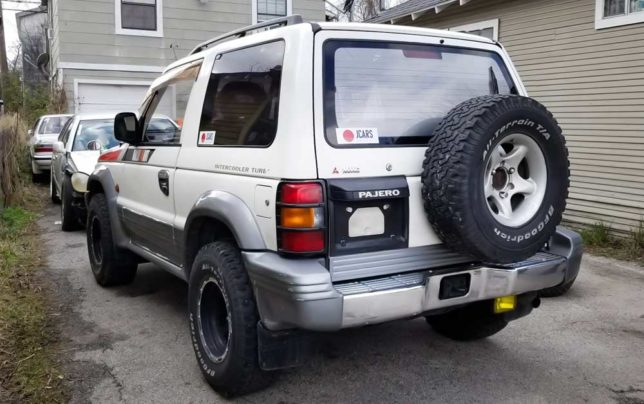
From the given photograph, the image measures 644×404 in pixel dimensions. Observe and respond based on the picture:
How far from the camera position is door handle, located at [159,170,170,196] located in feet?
13.7

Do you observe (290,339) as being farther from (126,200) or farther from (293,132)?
(126,200)

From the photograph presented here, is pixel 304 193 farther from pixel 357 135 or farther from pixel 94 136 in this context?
pixel 94 136

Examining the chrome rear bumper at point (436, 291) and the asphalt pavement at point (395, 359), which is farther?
the asphalt pavement at point (395, 359)

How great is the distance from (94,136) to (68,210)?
4.51 ft

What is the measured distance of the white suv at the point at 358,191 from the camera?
291 cm

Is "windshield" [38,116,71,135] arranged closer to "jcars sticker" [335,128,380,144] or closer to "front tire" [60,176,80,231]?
"front tire" [60,176,80,231]

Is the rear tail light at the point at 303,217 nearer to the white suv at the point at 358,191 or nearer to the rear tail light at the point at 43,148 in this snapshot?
the white suv at the point at 358,191

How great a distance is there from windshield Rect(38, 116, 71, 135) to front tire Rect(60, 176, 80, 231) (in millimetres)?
6365

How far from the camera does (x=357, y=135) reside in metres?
3.06

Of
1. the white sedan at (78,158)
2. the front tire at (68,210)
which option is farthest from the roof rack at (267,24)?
the front tire at (68,210)

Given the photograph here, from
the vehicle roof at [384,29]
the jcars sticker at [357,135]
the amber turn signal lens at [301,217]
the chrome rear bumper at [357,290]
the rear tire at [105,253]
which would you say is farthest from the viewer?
the rear tire at [105,253]

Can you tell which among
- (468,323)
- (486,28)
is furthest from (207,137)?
(486,28)

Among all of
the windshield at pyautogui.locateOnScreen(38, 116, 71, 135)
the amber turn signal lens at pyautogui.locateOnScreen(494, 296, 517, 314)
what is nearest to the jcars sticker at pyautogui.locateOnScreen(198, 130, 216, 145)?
the amber turn signal lens at pyautogui.locateOnScreen(494, 296, 517, 314)

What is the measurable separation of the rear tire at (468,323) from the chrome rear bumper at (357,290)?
0.63 m
